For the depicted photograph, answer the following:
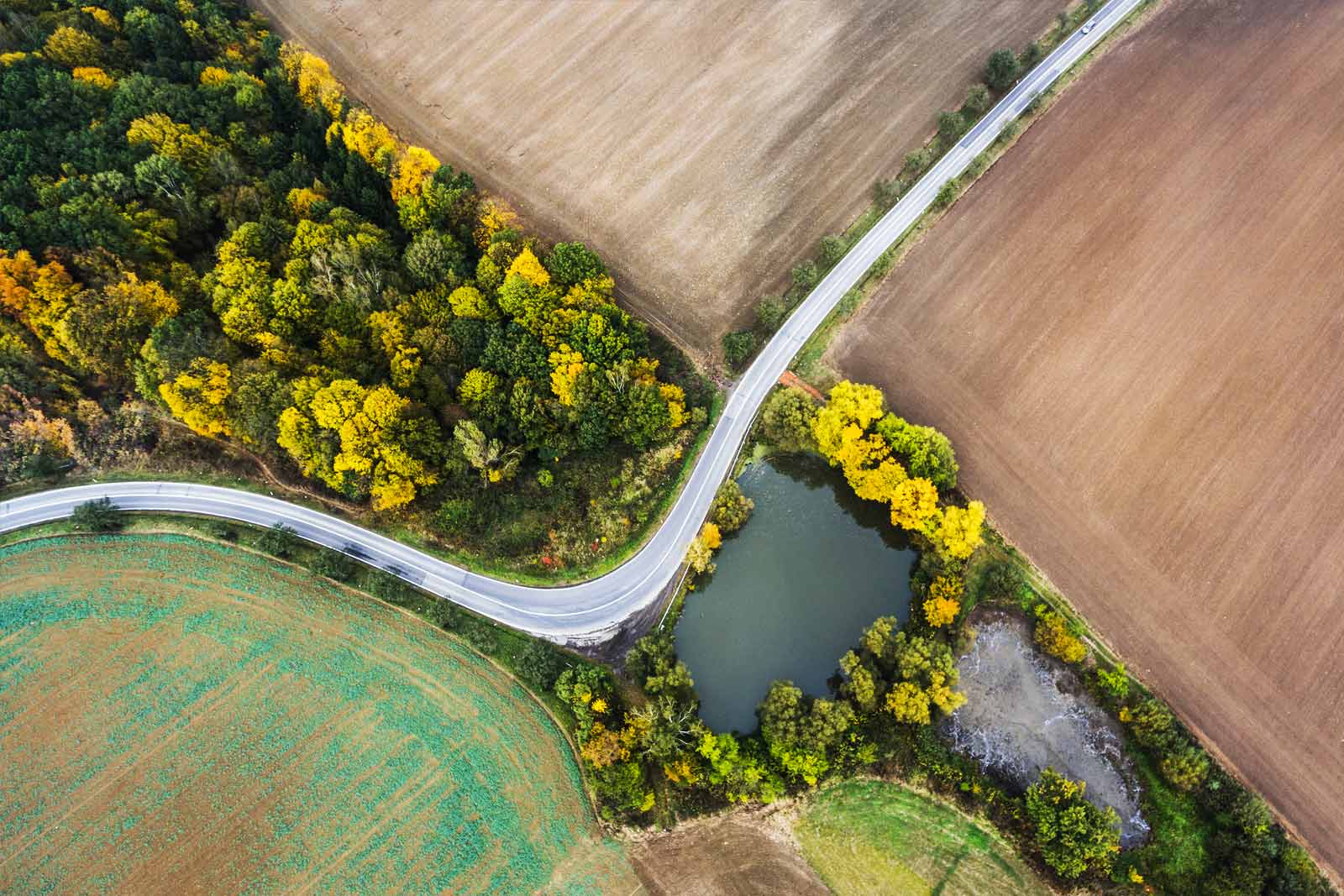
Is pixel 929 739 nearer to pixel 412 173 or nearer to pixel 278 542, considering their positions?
pixel 278 542

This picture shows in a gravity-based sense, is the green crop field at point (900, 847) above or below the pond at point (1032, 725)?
below

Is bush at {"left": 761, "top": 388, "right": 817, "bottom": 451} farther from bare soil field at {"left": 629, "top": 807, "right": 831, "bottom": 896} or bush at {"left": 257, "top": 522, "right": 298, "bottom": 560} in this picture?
bush at {"left": 257, "top": 522, "right": 298, "bottom": 560}

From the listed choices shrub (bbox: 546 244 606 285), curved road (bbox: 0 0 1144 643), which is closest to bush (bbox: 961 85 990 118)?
curved road (bbox: 0 0 1144 643)

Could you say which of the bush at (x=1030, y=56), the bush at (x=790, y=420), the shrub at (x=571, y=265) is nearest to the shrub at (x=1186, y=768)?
the bush at (x=790, y=420)

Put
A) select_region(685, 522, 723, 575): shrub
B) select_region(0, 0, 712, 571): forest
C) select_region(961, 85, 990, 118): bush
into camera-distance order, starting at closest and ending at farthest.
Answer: select_region(685, 522, 723, 575): shrub, select_region(0, 0, 712, 571): forest, select_region(961, 85, 990, 118): bush

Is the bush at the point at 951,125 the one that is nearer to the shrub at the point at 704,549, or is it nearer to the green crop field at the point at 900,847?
the shrub at the point at 704,549

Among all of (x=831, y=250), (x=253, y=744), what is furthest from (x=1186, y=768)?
(x=253, y=744)
